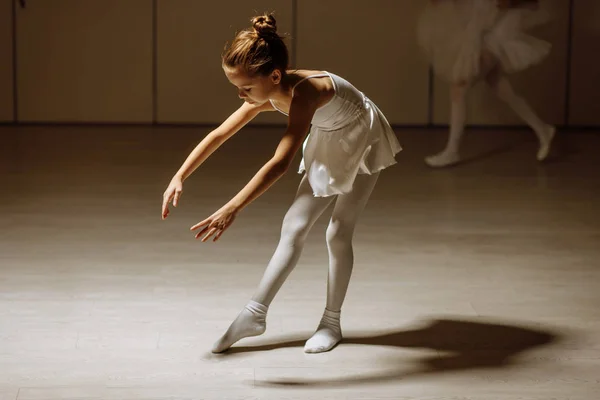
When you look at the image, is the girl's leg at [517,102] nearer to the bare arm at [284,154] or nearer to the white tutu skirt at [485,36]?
the white tutu skirt at [485,36]

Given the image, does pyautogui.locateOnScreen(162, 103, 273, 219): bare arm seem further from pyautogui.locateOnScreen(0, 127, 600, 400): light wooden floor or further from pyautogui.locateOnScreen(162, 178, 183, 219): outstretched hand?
pyautogui.locateOnScreen(0, 127, 600, 400): light wooden floor

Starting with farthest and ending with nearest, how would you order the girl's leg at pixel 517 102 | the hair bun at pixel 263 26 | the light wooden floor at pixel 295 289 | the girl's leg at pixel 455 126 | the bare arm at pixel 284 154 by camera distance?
1. the girl's leg at pixel 517 102
2. the girl's leg at pixel 455 126
3. the light wooden floor at pixel 295 289
4. the hair bun at pixel 263 26
5. the bare arm at pixel 284 154

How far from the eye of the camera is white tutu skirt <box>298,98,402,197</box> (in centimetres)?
286

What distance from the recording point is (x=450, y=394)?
105 inches

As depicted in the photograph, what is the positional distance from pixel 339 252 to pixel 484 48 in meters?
3.78

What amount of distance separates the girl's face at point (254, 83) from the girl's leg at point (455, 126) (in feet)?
12.5

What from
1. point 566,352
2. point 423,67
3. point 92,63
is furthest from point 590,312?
point 92,63

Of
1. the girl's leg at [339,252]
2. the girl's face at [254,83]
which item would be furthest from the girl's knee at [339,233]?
the girl's face at [254,83]

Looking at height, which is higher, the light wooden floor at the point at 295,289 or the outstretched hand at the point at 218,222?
the outstretched hand at the point at 218,222

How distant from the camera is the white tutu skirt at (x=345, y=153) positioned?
2.86m

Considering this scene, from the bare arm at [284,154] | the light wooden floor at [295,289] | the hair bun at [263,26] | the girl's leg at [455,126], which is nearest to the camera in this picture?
the bare arm at [284,154]

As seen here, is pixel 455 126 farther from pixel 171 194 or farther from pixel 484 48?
pixel 171 194

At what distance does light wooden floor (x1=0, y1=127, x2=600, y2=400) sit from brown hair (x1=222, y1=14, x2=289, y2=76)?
2.82ft

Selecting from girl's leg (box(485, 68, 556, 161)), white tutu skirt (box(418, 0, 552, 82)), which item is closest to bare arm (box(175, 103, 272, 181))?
white tutu skirt (box(418, 0, 552, 82))
